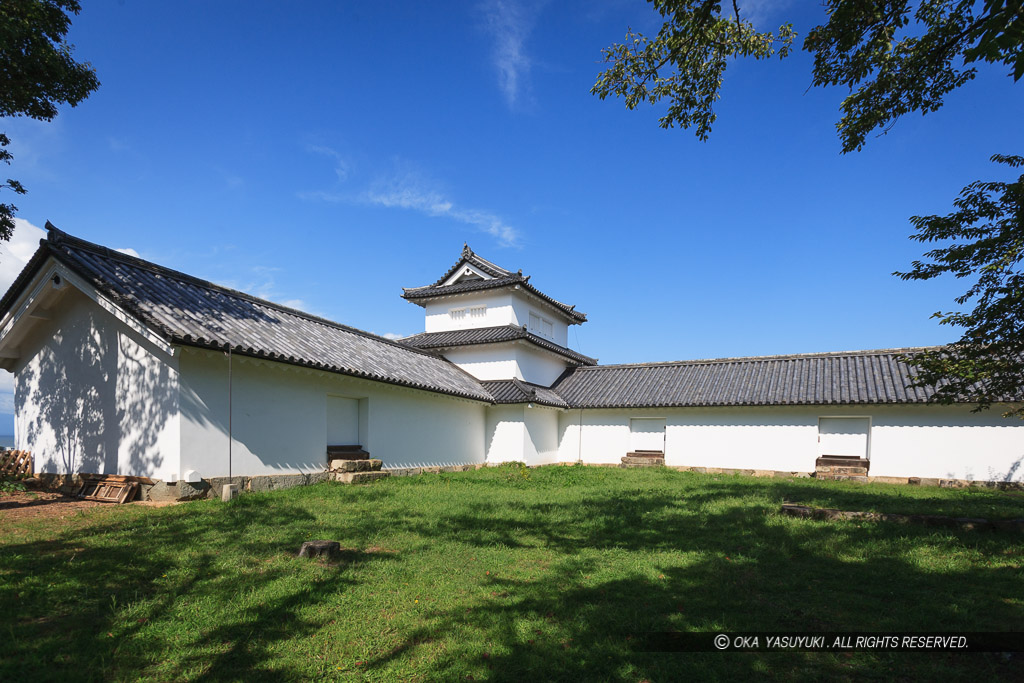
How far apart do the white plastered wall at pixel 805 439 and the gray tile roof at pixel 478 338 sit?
11.3 feet

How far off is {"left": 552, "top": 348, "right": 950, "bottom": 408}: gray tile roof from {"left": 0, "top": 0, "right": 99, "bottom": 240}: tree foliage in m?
17.8

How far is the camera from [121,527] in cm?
759

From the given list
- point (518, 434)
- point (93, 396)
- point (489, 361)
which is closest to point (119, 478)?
point (93, 396)

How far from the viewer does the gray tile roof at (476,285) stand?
21375 millimetres

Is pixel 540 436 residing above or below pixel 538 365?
below

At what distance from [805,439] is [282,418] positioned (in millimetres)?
16352

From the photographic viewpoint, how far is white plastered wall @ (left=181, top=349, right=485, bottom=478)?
1014 cm

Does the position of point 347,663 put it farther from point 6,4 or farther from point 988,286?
point 6,4

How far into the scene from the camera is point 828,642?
4.08m

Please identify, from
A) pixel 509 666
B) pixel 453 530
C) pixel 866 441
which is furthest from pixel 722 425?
pixel 509 666

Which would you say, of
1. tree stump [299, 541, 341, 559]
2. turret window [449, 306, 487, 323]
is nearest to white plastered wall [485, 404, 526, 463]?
turret window [449, 306, 487, 323]

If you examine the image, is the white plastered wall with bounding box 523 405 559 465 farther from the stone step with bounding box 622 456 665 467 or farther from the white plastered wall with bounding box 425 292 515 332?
the white plastered wall with bounding box 425 292 515 332

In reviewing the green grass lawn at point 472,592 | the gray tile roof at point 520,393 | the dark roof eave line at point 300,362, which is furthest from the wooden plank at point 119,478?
the gray tile roof at point 520,393

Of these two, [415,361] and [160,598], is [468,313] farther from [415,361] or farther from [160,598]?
[160,598]
